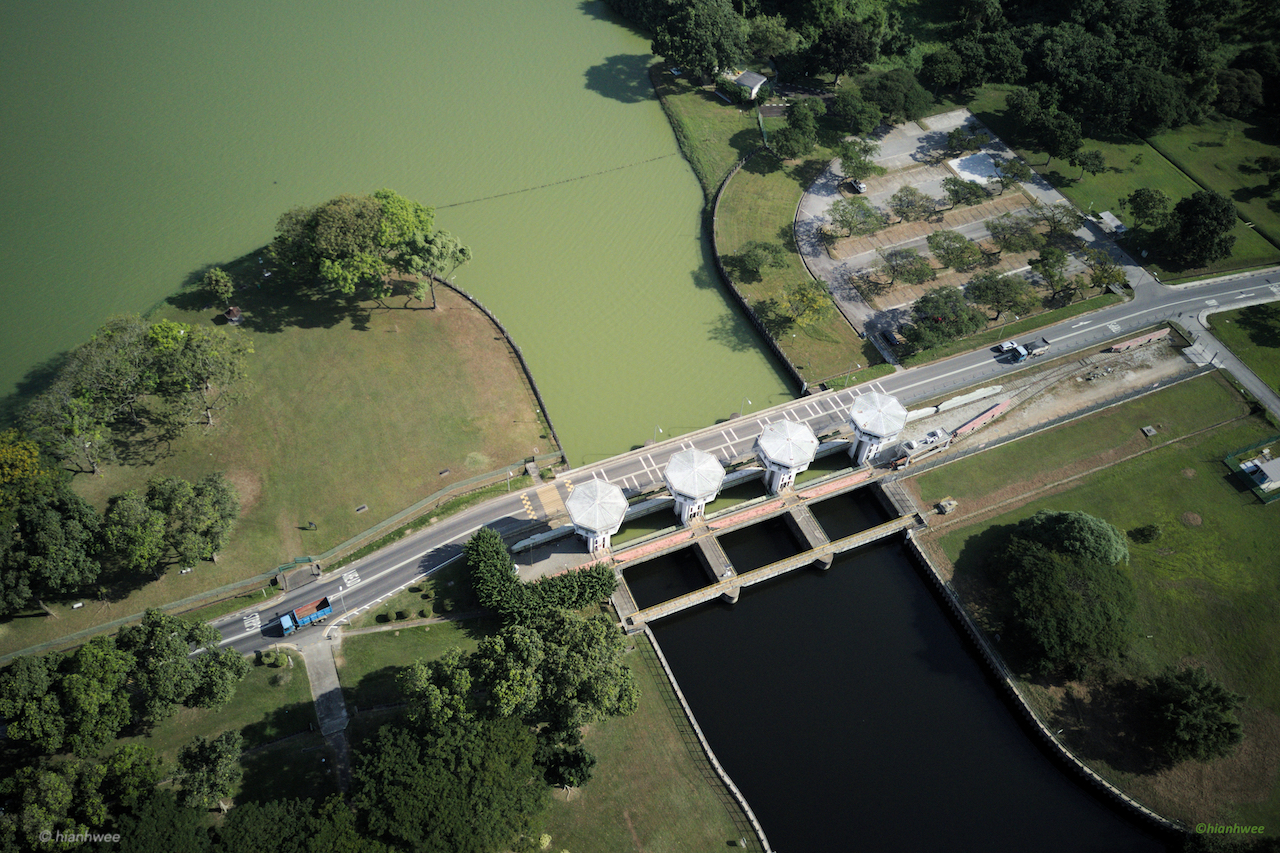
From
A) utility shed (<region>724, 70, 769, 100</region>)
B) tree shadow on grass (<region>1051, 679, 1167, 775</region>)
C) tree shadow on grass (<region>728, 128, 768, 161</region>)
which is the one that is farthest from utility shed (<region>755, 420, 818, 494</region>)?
utility shed (<region>724, 70, 769, 100</region>)

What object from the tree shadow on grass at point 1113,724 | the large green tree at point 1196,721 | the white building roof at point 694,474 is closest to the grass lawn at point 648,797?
the white building roof at point 694,474

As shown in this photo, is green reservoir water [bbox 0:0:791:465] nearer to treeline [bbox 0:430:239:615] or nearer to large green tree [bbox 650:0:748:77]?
large green tree [bbox 650:0:748:77]

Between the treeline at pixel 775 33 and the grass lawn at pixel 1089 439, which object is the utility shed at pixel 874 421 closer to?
the grass lawn at pixel 1089 439

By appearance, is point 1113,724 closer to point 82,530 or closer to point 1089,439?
point 1089,439

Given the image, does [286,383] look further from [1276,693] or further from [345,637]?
[1276,693]

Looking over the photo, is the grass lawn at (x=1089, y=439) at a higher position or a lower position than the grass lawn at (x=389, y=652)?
lower

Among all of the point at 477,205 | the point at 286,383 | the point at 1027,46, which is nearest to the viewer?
the point at 286,383

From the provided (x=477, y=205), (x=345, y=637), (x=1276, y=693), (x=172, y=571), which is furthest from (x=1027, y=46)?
(x=172, y=571)
